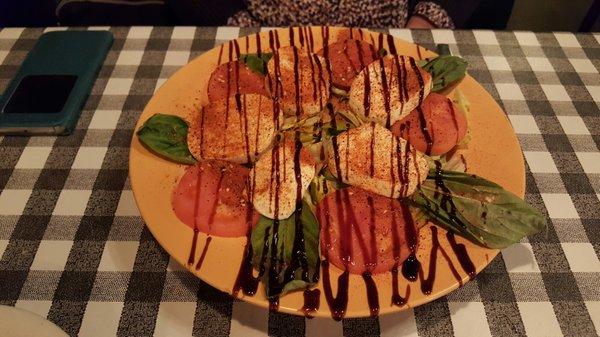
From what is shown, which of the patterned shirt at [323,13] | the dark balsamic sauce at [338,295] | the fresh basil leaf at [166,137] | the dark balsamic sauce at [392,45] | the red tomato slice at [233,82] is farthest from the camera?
the patterned shirt at [323,13]

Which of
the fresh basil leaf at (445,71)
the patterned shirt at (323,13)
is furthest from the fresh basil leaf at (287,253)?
the patterned shirt at (323,13)

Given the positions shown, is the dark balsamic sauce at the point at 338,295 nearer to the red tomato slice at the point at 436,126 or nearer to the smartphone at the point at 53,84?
the red tomato slice at the point at 436,126

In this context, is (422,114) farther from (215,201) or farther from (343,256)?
(215,201)

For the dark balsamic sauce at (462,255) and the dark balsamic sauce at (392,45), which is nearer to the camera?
the dark balsamic sauce at (462,255)

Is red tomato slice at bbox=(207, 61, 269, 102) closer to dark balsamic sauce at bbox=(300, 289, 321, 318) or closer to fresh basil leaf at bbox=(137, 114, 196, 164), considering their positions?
fresh basil leaf at bbox=(137, 114, 196, 164)

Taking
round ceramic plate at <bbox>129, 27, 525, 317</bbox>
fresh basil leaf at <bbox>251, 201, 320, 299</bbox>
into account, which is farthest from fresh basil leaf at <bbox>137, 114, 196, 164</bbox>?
fresh basil leaf at <bbox>251, 201, 320, 299</bbox>

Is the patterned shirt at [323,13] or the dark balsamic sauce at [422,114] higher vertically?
the dark balsamic sauce at [422,114]

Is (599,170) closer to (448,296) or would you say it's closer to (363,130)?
(448,296)
